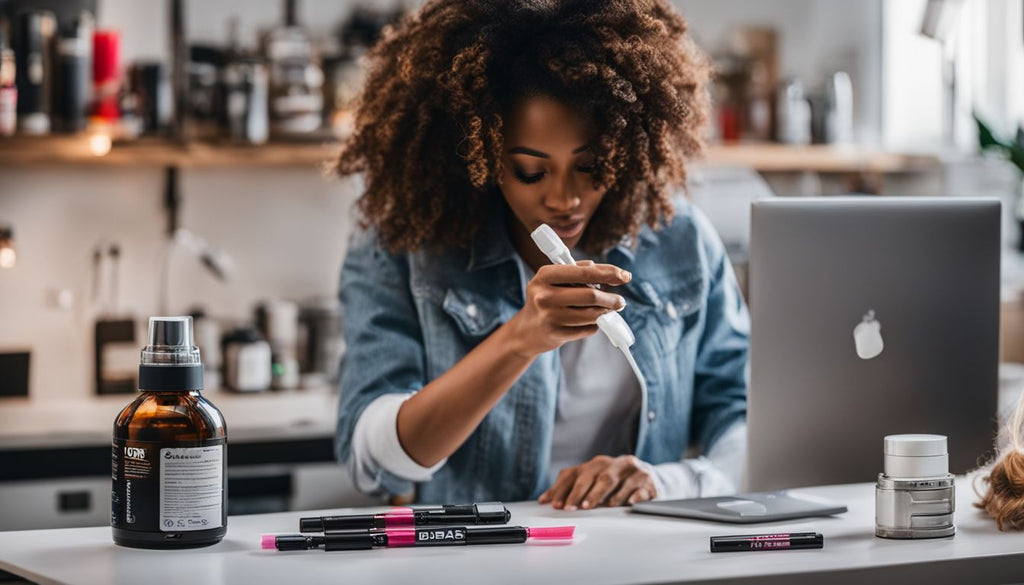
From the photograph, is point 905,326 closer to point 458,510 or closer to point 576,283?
point 576,283

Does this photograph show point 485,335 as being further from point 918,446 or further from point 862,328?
point 918,446

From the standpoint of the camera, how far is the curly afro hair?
1.47 m

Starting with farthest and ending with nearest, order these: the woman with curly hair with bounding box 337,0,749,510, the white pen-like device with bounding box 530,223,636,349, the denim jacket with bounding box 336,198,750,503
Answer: the denim jacket with bounding box 336,198,750,503
the woman with curly hair with bounding box 337,0,749,510
the white pen-like device with bounding box 530,223,636,349

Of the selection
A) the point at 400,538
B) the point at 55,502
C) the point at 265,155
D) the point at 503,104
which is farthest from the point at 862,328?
the point at 265,155

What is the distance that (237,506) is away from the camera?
2.92m

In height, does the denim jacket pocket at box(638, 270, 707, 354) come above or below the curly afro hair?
below

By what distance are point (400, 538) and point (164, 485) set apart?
210 millimetres

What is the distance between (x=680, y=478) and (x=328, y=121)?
7.09 ft

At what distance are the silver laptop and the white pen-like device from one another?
237 millimetres

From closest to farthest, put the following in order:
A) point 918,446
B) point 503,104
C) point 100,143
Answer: point 918,446 → point 503,104 → point 100,143

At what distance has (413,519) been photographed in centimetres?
115

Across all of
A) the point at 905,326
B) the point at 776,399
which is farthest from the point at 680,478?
the point at 905,326

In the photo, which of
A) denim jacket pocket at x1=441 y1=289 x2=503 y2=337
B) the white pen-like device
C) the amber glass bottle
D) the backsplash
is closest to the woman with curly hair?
denim jacket pocket at x1=441 y1=289 x2=503 y2=337

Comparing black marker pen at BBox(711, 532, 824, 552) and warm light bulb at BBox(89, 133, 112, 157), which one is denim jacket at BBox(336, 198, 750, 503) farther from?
warm light bulb at BBox(89, 133, 112, 157)
